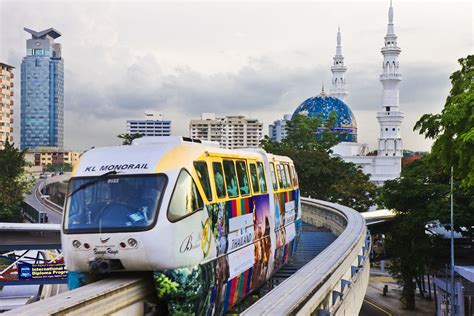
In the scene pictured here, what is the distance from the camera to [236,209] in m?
13.1

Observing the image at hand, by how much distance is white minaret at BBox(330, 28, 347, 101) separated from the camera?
105 meters

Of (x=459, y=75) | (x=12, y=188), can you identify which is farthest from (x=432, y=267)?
(x=12, y=188)

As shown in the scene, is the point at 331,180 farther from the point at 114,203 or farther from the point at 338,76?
the point at 338,76

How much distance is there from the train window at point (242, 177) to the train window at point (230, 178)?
1.03 feet

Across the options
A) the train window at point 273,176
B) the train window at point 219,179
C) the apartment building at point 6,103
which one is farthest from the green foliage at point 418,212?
the apartment building at point 6,103

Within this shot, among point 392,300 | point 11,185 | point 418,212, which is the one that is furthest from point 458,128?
point 11,185

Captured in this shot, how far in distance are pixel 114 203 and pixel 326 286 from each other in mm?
3931

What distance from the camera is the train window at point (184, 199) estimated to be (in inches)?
404

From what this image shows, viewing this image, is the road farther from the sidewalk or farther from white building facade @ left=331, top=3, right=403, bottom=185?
white building facade @ left=331, top=3, right=403, bottom=185

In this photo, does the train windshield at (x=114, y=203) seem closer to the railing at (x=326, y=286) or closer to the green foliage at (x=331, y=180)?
the railing at (x=326, y=286)

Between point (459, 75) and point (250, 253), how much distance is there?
11.7 meters

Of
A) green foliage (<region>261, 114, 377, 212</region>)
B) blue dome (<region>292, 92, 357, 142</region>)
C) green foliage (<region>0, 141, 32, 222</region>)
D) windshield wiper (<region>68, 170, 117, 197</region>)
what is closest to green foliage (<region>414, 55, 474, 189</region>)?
windshield wiper (<region>68, 170, 117, 197</region>)

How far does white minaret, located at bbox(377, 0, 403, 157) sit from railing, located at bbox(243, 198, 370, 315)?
66.3m

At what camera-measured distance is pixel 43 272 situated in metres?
29.3
